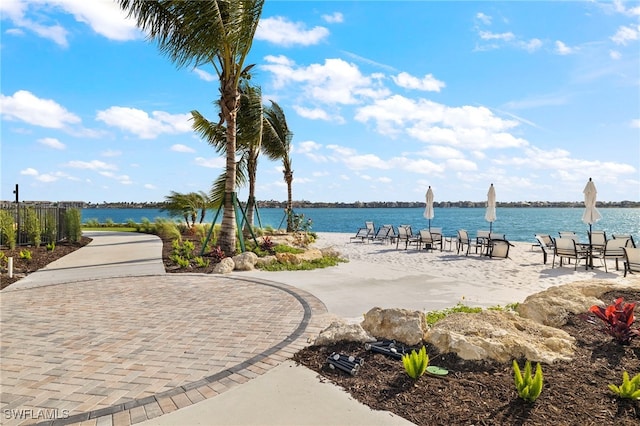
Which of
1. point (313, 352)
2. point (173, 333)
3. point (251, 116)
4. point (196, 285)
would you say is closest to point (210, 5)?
point (251, 116)

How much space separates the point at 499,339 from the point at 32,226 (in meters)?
15.6

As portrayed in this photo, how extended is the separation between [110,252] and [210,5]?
9507mm

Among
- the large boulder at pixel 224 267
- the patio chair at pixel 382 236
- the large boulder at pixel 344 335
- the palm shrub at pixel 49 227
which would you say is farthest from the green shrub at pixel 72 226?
the large boulder at pixel 344 335

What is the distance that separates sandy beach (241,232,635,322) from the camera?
695 centimetres

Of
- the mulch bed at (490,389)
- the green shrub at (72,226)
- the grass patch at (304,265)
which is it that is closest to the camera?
the mulch bed at (490,389)

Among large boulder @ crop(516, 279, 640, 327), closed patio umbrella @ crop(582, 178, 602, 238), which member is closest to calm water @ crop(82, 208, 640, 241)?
closed patio umbrella @ crop(582, 178, 602, 238)

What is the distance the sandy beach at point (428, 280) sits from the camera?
6.95 m

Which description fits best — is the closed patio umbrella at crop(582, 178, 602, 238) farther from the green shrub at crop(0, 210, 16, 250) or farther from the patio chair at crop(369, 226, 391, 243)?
the green shrub at crop(0, 210, 16, 250)

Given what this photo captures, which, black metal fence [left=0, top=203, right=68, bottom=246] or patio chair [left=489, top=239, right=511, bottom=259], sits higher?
black metal fence [left=0, top=203, right=68, bottom=246]

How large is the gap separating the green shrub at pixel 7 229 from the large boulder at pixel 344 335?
42.5ft

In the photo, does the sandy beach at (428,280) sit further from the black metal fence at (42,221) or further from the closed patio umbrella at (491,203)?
the black metal fence at (42,221)

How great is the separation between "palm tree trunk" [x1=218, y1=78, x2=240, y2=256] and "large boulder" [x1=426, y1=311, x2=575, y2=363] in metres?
8.27

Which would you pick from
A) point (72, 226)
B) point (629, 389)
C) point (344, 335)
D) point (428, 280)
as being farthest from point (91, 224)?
point (629, 389)

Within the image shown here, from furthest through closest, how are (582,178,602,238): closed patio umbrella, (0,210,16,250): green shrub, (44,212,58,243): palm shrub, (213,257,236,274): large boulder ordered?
(44,212,58,243): palm shrub, (582,178,602,238): closed patio umbrella, (0,210,16,250): green shrub, (213,257,236,274): large boulder
